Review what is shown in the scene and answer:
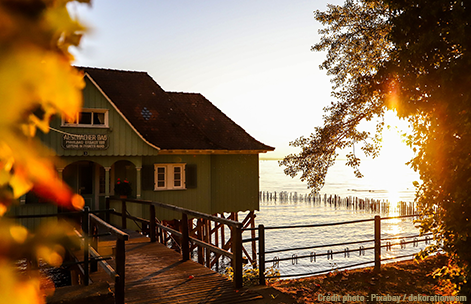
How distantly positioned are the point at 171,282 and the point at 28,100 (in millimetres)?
7489

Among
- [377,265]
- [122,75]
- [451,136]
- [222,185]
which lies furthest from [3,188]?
[122,75]

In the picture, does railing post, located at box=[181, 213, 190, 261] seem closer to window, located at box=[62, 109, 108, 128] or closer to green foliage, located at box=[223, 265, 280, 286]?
green foliage, located at box=[223, 265, 280, 286]

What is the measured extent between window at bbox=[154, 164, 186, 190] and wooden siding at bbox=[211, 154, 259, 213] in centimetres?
195

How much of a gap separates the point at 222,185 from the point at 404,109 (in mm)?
15333

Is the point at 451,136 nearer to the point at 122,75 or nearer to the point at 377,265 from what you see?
the point at 377,265

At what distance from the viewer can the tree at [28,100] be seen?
2.95 feet

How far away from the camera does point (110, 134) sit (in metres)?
18.3

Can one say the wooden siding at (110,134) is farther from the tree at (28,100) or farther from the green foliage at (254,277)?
the tree at (28,100)

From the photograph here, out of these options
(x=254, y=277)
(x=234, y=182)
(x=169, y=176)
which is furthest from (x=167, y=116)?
(x=254, y=277)

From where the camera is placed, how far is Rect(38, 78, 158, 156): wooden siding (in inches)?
680

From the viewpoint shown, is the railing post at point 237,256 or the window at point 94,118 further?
the window at point 94,118

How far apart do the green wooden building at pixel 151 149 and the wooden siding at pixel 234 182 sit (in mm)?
56

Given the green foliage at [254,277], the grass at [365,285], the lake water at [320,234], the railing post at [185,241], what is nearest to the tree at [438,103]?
the grass at [365,285]

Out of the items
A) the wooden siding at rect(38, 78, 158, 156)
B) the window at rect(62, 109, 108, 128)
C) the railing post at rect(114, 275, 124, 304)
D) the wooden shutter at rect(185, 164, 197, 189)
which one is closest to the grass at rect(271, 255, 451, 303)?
the railing post at rect(114, 275, 124, 304)
